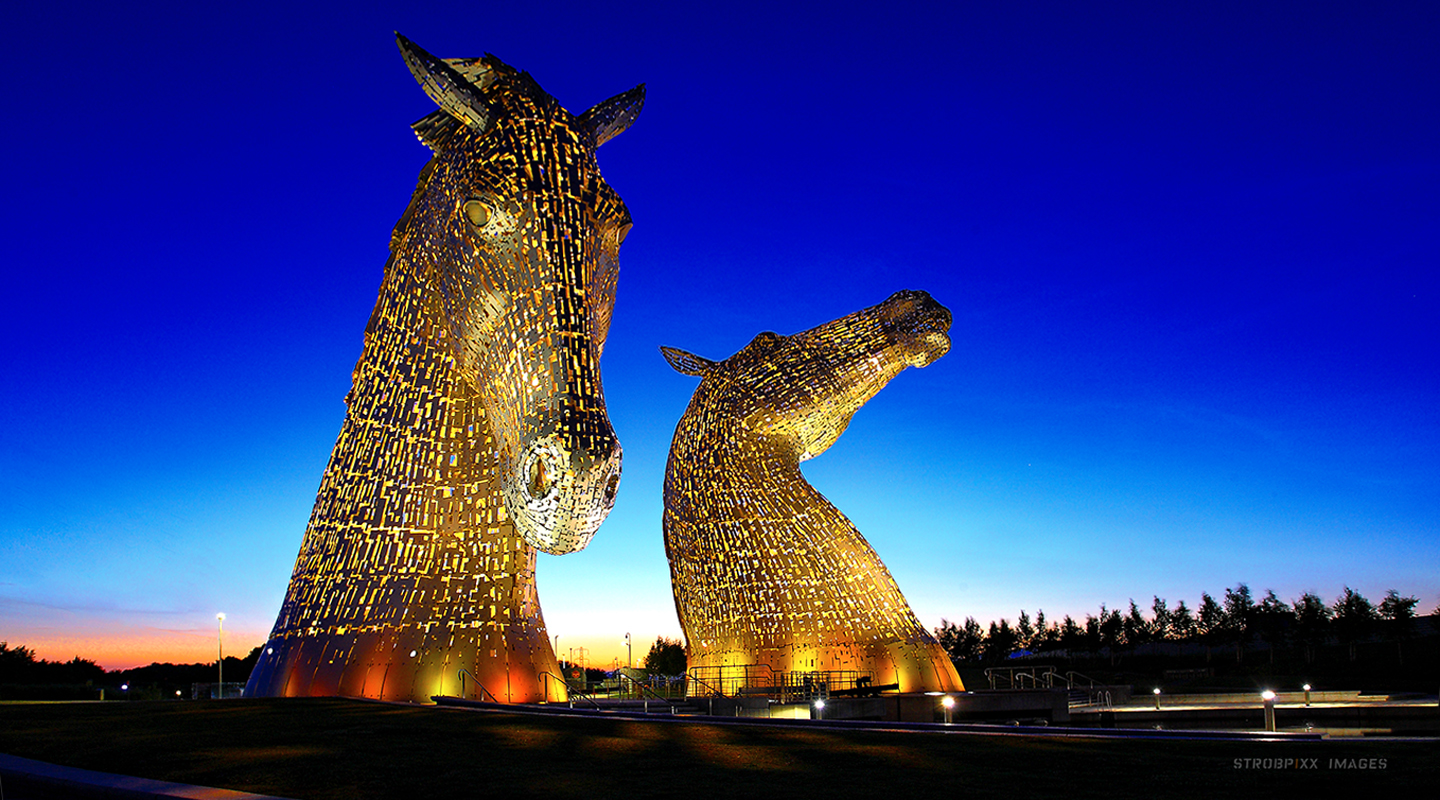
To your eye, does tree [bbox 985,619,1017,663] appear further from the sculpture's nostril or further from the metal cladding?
the sculpture's nostril

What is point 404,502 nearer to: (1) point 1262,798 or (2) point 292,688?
(2) point 292,688

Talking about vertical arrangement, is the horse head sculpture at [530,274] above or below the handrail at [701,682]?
above

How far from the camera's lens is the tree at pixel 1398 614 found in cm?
4172

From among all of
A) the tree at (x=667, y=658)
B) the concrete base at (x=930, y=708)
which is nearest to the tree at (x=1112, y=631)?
the tree at (x=667, y=658)

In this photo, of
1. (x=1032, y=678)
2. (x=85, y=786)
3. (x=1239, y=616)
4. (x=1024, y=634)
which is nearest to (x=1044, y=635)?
(x=1024, y=634)

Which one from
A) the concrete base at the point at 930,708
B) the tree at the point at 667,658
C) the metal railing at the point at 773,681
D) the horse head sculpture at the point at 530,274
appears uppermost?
the horse head sculpture at the point at 530,274

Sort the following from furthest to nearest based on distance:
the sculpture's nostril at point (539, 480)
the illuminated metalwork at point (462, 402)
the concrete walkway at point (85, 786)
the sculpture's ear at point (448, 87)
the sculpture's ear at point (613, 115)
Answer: the sculpture's ear at point (613, 115) → the sculpture's ear at point (448, 87) → the illuminated metalwork at point (462, 402) → the sculpture's nostril at point (539, 480) → the concrete walkway at point (85, 786)

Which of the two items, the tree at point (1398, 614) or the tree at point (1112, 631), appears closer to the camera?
the tree at point (1398, 614)

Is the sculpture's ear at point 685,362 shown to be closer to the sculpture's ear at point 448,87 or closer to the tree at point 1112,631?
the sculpture's ear at point 448,87

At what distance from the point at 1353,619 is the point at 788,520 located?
37.5 metres

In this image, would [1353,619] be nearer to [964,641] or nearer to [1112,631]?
[1112,631]

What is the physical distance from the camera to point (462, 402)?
24.5ft

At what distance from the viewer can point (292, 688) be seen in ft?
23.2

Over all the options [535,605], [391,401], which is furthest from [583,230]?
[535,605]
